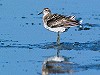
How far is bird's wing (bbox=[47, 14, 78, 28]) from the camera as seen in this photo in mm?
15734

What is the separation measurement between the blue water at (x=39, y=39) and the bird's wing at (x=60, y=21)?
48cm

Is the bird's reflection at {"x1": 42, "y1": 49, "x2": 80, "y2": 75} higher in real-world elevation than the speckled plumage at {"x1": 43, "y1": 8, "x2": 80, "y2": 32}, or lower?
lower

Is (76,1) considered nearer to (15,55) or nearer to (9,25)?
(9,25)

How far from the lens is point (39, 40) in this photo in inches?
631

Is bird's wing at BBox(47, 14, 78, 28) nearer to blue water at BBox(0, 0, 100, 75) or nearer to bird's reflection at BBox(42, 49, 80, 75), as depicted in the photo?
blue water at BBox(0, 0, 100, 75)

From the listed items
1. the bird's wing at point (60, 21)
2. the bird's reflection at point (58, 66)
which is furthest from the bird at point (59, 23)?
the bird's reflection at point (58, 66)

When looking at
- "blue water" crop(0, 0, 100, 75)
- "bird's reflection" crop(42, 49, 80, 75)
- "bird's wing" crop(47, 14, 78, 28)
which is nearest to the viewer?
"bird's reflection" crop(42, 49, 80, 75)

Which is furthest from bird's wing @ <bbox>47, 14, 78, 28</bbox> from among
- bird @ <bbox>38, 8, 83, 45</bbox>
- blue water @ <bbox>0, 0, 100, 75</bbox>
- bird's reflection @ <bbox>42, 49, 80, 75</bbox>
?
bird's reflection @ <bbox>42, 49, 80, 75</bbox>

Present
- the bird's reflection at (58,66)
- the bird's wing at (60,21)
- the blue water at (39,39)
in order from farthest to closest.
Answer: the bird's wing at (60,21) → the blue water at (39,39) → the bird's reflection at (58,66)

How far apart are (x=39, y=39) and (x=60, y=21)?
0.83m

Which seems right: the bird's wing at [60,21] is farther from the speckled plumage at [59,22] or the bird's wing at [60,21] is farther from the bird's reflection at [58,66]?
the bird's reflection at [58,66]

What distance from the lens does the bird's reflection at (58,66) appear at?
1262 cm

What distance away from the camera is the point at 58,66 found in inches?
516

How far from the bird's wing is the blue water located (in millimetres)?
476
